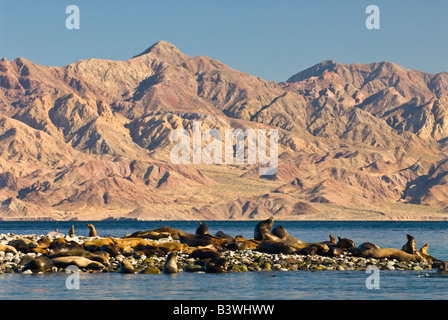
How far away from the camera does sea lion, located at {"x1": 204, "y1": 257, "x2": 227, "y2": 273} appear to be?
4272cm

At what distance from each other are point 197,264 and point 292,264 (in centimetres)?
647

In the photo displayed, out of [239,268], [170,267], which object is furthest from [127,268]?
[239,268]

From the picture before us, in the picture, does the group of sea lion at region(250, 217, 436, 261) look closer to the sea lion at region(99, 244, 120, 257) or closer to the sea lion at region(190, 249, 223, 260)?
the sea lion at region(190, 249, 223, 260)

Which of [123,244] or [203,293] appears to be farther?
[123,244]

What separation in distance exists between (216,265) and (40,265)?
1029 centimetres

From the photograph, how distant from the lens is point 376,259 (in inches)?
1996

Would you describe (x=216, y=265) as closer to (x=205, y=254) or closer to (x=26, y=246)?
(x=205, y=254)

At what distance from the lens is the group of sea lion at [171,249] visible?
4269cm

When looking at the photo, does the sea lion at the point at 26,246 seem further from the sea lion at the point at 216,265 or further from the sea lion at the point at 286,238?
the sea lion at the point at 286,238

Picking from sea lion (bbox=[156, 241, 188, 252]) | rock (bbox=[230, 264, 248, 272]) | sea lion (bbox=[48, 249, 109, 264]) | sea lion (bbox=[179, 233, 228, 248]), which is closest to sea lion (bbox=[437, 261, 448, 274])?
rock (bbox=[230, 264, 248, 272])

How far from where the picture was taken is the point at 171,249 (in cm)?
5016
